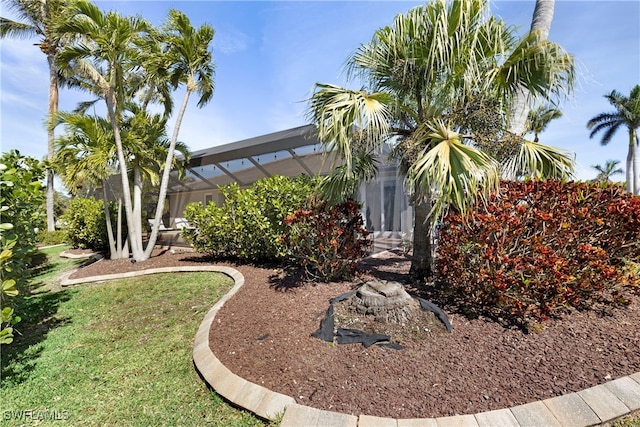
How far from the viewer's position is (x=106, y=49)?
727cm

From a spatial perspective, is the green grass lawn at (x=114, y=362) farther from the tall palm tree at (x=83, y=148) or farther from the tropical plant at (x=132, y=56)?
the tall palm tree at (x=83, y=148)

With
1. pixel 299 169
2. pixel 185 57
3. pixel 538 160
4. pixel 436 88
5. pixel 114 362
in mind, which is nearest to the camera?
pixel 114 362

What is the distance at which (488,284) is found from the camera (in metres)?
3.15

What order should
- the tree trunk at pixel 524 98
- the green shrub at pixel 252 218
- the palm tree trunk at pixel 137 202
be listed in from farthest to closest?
the palm tree trunk at pixel 137 202 < the green shrub at pixel 252 218 < the tree trunk at pixel 524 98

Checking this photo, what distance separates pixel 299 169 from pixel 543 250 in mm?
9385

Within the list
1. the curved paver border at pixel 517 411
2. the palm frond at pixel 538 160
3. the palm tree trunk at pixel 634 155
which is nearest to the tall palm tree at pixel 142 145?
the curved paver border at pixel 517 411

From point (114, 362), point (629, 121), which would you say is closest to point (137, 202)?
point (114, 362)

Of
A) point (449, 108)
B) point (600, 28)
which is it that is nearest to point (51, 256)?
point (449, 108)

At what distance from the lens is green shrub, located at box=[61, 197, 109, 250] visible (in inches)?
446

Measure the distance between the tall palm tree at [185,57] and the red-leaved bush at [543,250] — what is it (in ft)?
26.5

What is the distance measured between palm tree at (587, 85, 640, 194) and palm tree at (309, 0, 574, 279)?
30.1m

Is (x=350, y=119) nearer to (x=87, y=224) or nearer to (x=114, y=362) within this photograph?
(x=114, y=362)

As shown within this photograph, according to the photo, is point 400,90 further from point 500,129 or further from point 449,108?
point 500,129

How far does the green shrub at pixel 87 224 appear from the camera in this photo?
11.3 m
